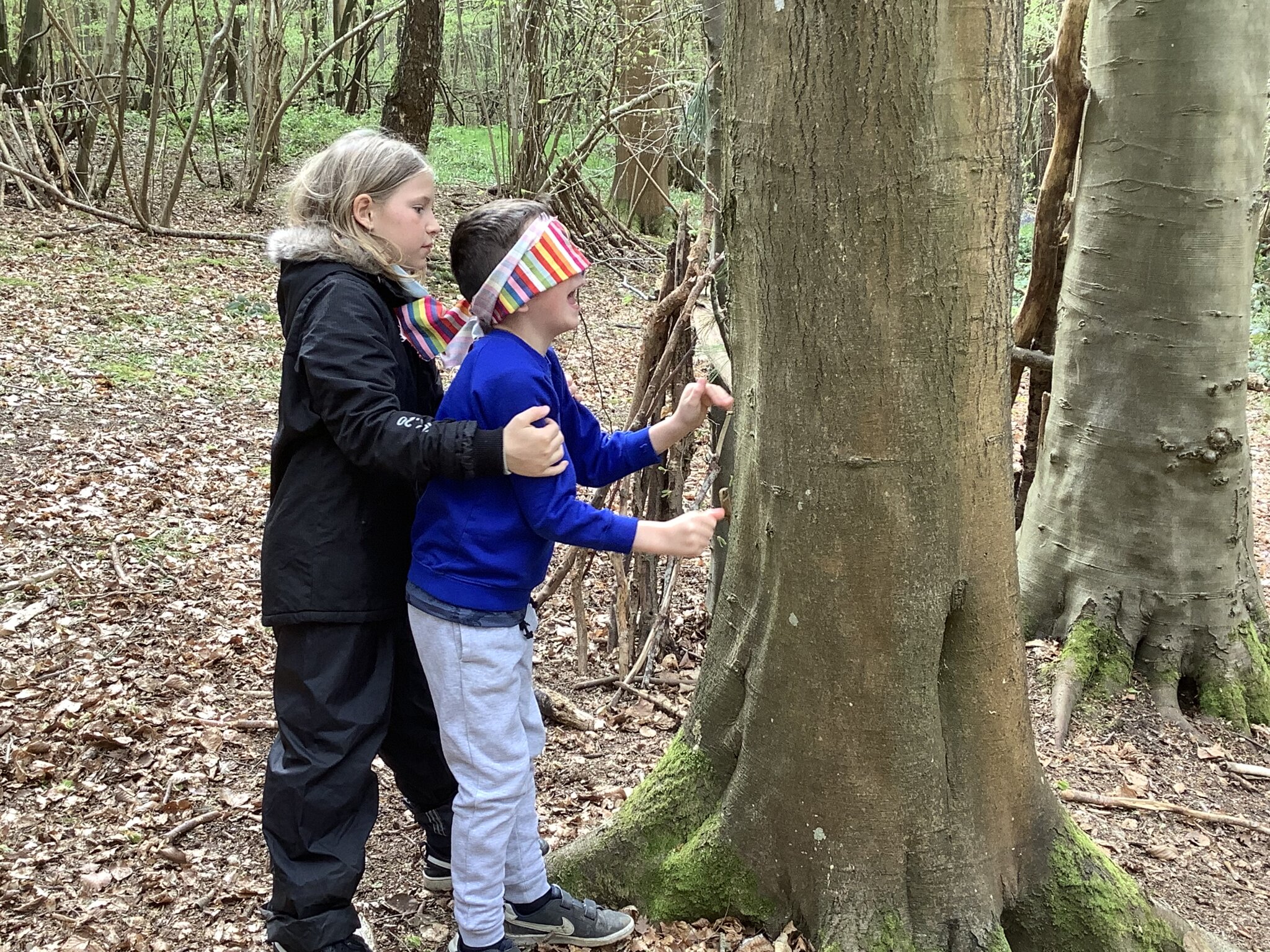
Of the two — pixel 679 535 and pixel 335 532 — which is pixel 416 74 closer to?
pixel 335 532

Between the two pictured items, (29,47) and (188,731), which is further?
(29,47)

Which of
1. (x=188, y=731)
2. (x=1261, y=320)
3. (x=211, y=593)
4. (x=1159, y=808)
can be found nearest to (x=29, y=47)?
(x=211, y=593)

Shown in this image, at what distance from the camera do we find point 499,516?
2.13 metres

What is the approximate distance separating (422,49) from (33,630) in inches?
379

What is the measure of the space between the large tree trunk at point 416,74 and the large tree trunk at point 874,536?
10.7 meters

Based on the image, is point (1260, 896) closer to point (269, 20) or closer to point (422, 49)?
point (422, 49)

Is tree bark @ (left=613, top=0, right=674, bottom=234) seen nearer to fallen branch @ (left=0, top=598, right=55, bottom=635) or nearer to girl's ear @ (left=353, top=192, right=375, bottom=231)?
fallen branch @ (left=0, top=598, right=55, bottom=635)

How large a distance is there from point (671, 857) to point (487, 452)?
1.15m

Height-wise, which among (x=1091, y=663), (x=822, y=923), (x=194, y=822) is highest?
(x=1091, y=663)

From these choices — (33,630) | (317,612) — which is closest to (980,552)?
(317,612)

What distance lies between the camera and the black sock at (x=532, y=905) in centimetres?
242

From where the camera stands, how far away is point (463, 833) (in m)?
2.21

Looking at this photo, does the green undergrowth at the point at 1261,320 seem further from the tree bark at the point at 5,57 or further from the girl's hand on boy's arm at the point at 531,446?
the tree bark at the point at 5,57

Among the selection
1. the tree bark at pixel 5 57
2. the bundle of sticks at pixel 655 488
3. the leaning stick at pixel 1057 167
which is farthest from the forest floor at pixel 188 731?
the tree bark at pixel 5 57
